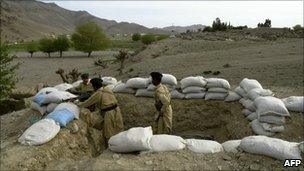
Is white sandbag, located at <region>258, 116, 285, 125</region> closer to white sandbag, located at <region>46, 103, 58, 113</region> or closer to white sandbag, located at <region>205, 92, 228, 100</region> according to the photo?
white sandbag, located at <region>205, 92, 228, 100</region>

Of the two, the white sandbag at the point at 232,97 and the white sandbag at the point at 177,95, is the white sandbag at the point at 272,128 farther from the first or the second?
the white sandbag at the point at 177,95

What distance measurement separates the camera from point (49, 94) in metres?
8.72

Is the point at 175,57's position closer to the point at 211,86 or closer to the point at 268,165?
the point at 211,86

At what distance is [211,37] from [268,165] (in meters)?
25.2

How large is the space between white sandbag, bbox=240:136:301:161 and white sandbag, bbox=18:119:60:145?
8.66ft

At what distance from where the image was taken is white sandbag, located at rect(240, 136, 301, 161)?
5.50m

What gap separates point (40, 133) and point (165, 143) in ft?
5.68

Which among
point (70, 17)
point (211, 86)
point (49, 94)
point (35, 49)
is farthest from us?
point (70, 17)

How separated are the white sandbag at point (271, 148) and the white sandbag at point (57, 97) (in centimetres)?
386

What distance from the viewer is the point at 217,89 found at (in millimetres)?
9656

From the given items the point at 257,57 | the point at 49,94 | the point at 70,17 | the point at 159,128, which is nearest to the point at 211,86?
the point at 159,128

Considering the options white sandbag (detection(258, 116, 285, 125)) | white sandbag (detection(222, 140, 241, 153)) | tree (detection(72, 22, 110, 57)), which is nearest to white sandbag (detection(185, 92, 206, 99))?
white sandbag (detection(258, 116, 285, 125))

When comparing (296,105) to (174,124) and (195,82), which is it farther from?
(174,124)

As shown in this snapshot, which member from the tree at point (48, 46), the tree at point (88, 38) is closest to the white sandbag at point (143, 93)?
the tree at point (88, 38)
